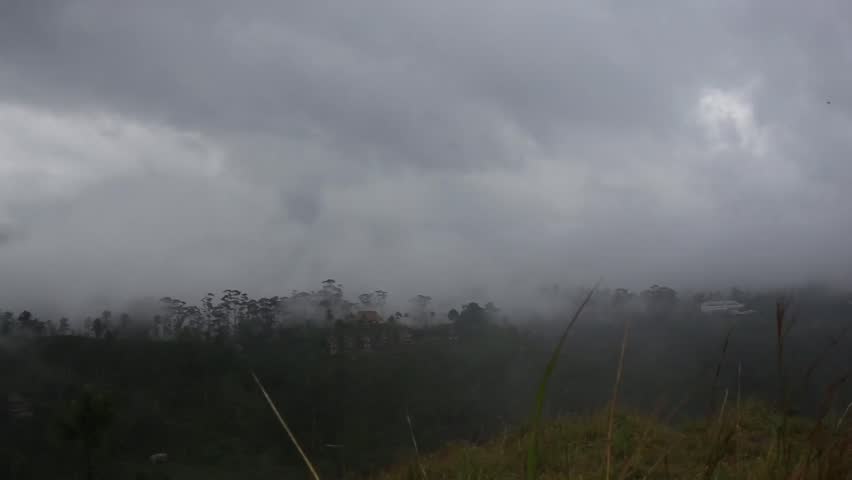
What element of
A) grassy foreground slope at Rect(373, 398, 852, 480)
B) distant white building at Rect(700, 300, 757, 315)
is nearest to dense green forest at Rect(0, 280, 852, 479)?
distant white building at Rect(700, 300, 757, 315)

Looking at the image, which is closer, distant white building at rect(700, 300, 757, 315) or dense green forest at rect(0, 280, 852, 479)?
distant white building at rect(700, 300, 757, 315)

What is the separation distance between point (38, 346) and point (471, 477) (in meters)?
58.6

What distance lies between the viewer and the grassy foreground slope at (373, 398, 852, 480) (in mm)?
2582

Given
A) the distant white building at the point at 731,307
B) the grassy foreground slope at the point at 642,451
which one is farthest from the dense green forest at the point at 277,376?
the grassy foreground slope at the point at 642,451

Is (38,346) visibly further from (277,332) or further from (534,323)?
(534,323)

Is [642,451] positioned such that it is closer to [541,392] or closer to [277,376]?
[541,392]

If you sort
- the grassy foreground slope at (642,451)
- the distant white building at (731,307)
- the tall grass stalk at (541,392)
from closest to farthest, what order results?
1. the tall grass stalk at (541,392)
2. the grassy foreground slope at (642,451)
3. the distant white building at (731,307)

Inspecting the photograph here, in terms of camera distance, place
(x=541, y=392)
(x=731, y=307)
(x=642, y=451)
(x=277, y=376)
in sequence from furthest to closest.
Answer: (x=277, y=376)
(x=731, y=307)
(x=642, y=451)
(x=541, y=392)

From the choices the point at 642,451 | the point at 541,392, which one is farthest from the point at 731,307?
the point at 541,392

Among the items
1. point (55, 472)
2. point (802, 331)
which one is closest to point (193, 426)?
point (55, 472)

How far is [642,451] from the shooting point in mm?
3520

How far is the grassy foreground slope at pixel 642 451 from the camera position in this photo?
2.58 m

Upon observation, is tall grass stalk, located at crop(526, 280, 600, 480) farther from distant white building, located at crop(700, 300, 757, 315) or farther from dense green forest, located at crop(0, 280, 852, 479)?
dense green forest, located at crop(0, 280, 852, 479)

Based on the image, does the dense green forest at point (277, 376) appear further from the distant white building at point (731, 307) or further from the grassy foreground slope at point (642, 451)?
the grassy foreground slope at point (642, 451)
